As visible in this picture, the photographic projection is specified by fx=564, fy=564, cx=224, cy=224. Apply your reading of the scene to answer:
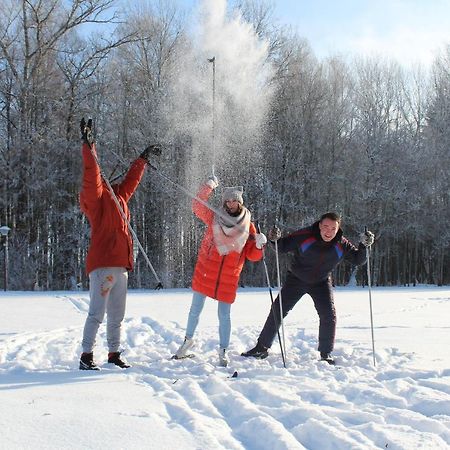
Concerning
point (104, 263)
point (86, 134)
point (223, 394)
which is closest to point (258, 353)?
point (223, 394)

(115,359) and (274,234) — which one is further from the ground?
(274,234)

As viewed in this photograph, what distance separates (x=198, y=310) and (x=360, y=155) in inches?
748

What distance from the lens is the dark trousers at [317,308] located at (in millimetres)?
5211

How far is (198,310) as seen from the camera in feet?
16.7

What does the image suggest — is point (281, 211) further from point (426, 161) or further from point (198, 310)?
point (198, 310)

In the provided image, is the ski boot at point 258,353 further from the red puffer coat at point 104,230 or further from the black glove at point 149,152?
the black glove at point 149,152

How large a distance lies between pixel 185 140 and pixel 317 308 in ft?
45.6

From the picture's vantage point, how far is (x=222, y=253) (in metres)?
4.98

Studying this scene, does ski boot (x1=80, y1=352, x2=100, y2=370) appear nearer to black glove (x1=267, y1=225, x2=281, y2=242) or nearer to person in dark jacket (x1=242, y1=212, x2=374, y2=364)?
person in dark jacket (x1=242, y1=212, x2=374, y2=364)

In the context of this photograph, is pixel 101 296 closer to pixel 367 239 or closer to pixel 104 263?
pixel 104 263

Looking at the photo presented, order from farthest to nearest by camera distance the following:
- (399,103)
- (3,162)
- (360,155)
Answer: (399,103) → (360,155) → (3,162)

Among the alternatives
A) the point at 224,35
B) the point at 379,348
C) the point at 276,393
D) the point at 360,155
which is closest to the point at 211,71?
the point at 224,35

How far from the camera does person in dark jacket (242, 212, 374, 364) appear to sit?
5184 mm

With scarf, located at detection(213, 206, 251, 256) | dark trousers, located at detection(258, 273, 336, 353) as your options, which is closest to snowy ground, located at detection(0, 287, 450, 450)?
dark trousers, located at detection(258, 273, 336, 353)
